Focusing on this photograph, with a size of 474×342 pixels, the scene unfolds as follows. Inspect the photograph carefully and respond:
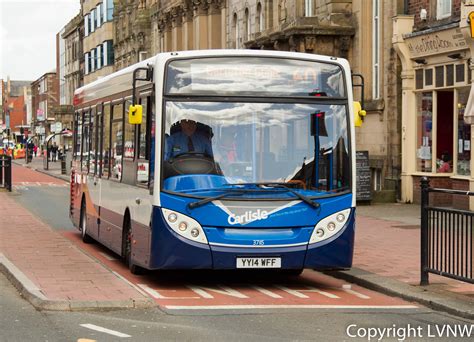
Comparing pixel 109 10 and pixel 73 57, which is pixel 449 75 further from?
pixel 73 57

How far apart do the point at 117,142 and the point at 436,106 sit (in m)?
14.3

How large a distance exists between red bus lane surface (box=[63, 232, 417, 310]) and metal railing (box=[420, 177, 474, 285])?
68 centimetres

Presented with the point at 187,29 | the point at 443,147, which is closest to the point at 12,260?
the point at 443,147

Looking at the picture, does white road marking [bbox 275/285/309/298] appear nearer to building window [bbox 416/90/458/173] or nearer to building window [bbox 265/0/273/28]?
building window [bbox 416/90/458/173]

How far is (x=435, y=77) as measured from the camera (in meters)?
29.0

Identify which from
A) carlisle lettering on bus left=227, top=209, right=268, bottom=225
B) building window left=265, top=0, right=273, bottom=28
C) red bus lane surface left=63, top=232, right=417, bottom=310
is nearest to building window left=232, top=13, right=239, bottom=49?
building window left=265, top=0, right=273, bottom=28

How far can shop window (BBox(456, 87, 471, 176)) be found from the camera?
27.2 metres

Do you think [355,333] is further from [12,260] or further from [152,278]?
[12,260]

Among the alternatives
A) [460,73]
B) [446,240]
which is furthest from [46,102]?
[446,240]

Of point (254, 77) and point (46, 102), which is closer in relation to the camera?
point (254, 77)

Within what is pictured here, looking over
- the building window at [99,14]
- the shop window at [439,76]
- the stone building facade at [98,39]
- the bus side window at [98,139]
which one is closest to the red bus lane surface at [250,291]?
the bus side window at [98,139]

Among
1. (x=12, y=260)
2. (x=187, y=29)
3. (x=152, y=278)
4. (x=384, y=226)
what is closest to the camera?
(x=152, y=278)

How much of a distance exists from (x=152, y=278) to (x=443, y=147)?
16014mm

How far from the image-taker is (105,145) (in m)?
17.9
